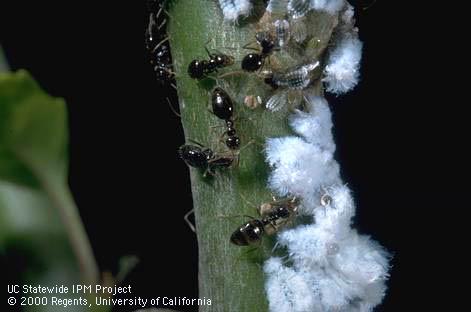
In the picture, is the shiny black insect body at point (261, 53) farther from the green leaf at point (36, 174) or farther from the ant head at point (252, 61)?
the green leaf at point (36, 174)

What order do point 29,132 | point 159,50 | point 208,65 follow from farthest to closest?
1. point 159,50
2. point 208,65
3. point 29,132

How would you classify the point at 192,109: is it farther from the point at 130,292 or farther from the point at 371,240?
the point at 130,292

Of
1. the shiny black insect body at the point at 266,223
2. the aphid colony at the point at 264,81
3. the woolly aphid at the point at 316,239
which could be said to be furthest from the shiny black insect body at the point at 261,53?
the shiny black insect body at the point at 266,223

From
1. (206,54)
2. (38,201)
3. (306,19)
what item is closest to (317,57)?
(306,19)

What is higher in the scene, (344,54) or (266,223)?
(344,54)

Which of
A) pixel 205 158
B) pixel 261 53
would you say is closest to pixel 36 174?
pixel 205 158

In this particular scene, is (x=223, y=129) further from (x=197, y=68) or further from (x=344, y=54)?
(x=344, y=54)

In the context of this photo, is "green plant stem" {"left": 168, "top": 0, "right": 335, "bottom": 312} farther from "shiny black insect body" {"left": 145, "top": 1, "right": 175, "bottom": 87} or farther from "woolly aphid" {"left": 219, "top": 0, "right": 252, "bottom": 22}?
"shiny black insect body" {"left": 145, "top": 1, "right": 175, "bottom": 87}

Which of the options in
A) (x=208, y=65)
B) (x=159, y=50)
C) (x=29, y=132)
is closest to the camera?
(x=29, y=132)
